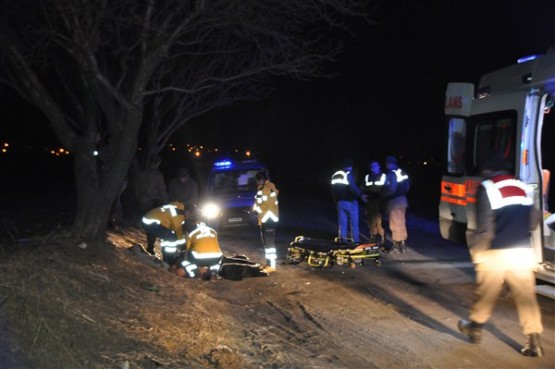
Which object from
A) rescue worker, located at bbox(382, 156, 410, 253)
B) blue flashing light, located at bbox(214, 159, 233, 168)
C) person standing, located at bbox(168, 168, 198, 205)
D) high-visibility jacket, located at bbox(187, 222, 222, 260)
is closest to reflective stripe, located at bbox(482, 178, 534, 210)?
high-visibility jacket, located at bbox(187, 222, 222, 260)

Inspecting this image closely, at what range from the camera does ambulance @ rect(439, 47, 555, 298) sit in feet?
24.9

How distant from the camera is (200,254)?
9305 mm

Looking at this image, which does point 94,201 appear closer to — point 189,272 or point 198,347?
point 189,272

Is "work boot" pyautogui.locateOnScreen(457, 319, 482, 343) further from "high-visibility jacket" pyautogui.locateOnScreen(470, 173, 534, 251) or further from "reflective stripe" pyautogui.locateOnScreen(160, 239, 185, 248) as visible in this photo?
"reflective stripe" pyautogui.locateOnScreen(160, 239, 185, 248)

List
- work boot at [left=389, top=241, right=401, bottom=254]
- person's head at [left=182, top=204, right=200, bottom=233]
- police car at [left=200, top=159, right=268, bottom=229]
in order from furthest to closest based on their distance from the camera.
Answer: police car at [left=200, top=159, right=268, bottom=229] → work boot at [left=389, top=241, right=401, bottom=254] → person's head at [left=182, top=204, right=200, bottom=233]

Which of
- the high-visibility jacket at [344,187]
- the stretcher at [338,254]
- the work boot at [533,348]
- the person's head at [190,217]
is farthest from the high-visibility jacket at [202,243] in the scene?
the work boot at [533,348]

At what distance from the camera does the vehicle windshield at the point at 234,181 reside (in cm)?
1530

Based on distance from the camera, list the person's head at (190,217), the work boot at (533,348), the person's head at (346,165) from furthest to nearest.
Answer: the person's head at (346,165) → the person's head at (190,217) → the work boot at (533,348)

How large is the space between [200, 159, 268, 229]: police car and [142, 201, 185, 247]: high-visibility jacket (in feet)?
16.3

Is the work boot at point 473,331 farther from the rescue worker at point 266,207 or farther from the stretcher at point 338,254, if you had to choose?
the rescue worker at point 266,207

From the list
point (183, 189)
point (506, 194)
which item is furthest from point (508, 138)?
point (183, 189)

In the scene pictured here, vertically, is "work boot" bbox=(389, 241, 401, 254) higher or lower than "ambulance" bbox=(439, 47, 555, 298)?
lower

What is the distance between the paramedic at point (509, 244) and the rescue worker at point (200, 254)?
4.41 metres

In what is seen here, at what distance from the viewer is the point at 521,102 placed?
7.69 m
